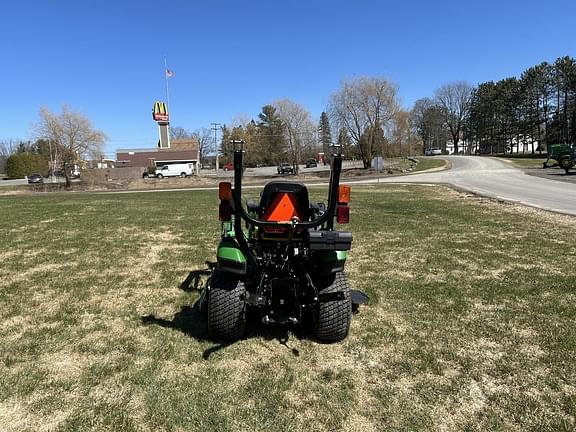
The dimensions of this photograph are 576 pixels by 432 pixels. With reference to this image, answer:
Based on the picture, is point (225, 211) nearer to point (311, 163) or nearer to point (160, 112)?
point (311, 163)

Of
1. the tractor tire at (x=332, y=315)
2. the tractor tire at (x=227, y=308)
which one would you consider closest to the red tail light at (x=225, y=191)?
the tractor tire at (x=227, y=308)

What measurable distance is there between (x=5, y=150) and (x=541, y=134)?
127 m

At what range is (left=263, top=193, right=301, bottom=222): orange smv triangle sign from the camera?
12.4 ft

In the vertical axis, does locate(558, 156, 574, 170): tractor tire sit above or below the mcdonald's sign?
below

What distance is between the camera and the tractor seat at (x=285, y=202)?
12.4ft

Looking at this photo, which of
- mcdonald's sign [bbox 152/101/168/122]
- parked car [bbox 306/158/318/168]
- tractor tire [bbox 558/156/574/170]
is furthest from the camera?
mcdonald's sign [bbox 152/101/168/122]

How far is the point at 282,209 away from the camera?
3.78 meters

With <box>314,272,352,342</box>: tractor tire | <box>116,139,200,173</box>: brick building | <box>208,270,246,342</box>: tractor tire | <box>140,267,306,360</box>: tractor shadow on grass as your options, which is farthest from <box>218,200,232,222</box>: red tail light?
<box>116,139,200,173</box>: brick building

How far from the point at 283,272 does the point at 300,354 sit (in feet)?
2.28

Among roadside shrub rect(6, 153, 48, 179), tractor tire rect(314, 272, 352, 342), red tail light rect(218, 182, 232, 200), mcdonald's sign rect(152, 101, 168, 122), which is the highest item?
mcdonald's sign rect(152, 101, 168, 122)

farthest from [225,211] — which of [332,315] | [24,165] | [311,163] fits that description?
[24,165]

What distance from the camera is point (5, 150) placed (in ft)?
377

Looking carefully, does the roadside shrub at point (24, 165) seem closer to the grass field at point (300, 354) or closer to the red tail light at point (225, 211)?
the grass field at point (300, 354)

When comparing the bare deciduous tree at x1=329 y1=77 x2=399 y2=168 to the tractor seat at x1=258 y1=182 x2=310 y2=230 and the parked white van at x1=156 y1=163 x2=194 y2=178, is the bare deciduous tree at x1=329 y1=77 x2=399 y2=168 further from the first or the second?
the tractor seat at x1=258 y1=182 x2=310 y2=230
